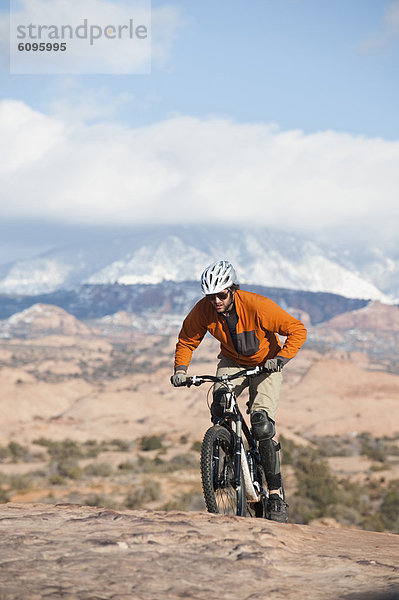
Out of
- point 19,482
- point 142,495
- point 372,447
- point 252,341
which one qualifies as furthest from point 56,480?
point 372,447

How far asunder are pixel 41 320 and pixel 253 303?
167m

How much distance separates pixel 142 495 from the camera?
18844 millimetres

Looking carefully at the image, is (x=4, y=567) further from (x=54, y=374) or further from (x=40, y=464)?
(x=54, y=374)

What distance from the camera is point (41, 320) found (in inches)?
6531

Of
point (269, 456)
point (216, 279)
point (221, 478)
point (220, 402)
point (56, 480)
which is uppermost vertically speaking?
point (216, 279)

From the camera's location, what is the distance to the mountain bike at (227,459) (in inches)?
222

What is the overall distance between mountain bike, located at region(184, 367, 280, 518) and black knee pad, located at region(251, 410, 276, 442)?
12 centimetres

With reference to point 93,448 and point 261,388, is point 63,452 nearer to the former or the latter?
point 93,448

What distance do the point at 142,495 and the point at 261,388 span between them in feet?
46.3

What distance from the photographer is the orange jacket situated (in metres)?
5.79

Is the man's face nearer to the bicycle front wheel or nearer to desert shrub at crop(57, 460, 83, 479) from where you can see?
the bicycle front wheel

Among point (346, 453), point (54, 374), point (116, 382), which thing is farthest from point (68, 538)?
point (54, 374)

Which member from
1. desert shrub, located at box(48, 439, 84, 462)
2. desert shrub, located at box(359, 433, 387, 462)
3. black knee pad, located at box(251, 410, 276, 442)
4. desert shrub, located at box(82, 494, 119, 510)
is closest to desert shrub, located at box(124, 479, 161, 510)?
desert shrub, located at box(82, 494, 119, 510)

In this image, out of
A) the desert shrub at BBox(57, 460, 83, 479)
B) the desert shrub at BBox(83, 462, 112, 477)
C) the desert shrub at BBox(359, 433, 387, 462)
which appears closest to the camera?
the desert shrub at BBox(57, 460, 83, 479)
